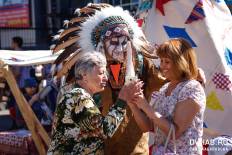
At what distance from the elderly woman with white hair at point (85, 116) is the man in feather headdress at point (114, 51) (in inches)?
26.4

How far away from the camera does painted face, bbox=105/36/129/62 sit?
145 inches

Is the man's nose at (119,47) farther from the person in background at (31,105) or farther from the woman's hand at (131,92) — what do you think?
the person in background at (31,105)

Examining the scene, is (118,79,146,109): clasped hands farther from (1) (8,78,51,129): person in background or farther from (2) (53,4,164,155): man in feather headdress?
(1) (8,78,51,129): person in background

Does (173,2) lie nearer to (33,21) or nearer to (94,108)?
(94,108)

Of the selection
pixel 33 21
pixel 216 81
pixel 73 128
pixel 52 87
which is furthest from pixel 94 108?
pixel 33 21

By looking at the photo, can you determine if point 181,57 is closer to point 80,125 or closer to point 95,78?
point 95,78

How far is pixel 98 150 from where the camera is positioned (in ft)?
9.09

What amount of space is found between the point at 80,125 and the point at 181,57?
0.69m

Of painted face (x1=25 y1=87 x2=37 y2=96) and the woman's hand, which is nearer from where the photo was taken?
the woman's hand

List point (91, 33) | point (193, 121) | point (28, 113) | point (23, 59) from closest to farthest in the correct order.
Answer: point (193, 121) < point (91, 33) < point (28, 113) < point (23, 59)

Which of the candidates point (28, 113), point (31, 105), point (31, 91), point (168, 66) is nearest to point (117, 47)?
point (168, 66)

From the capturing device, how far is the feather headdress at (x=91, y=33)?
379 centimetres

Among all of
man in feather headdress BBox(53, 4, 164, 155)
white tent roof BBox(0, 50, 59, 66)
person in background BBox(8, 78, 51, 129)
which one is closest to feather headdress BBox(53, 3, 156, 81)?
man in feather headdress BBox(53, 4, 164, 155)

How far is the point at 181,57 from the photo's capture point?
9.27ft
